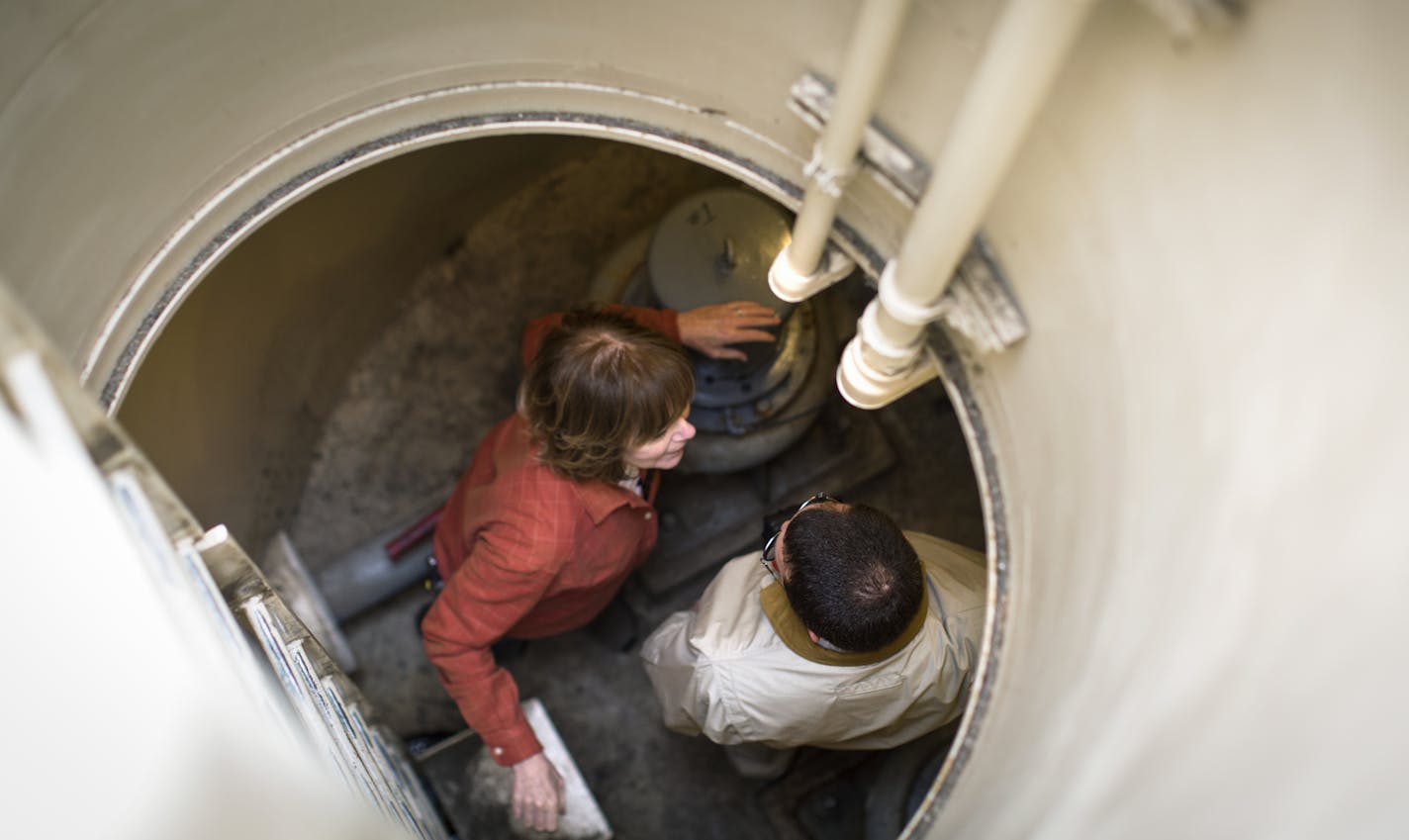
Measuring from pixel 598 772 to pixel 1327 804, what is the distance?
125 inches

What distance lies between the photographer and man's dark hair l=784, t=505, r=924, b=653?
2.46 meters

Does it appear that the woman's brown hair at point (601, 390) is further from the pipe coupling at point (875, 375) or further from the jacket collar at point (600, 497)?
the pipe coupling at point (875, 375)

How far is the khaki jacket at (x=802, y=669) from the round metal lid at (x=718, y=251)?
0.90 metres

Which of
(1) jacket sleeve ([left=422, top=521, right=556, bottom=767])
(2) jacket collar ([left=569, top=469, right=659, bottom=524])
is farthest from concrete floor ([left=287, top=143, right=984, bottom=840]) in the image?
(2) jacket collar ([left=569, top=469, right=659, bottom=524])

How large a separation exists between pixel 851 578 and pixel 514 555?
0.90 metres

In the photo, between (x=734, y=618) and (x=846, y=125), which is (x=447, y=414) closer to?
(x=734, y=618)

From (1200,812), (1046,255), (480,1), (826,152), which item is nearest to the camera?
(1200,812)

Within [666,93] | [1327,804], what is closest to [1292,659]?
[1327,804]

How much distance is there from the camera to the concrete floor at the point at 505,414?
12.9 feet

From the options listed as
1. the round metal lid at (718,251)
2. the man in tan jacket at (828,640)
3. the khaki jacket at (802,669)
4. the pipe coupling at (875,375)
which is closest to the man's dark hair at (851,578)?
the man in tan jacket at (828,640)

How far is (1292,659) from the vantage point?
4.14 feet

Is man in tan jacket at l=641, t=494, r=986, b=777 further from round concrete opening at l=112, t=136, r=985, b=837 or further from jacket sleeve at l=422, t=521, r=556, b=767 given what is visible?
round concrete opening at l=112, t=136, r=985, b=837

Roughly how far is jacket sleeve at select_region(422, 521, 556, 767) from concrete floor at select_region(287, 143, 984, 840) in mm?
1217

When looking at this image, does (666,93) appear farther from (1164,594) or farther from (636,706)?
(636,706)
